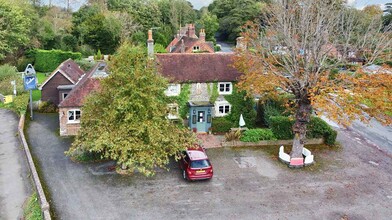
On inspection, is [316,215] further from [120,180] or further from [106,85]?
[106,85]

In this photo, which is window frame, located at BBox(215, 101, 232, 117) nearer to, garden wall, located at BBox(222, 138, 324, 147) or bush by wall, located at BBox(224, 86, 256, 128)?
bush by wall, located at BBox(224, 86, 256, 128)

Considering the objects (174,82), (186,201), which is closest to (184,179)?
(186,201)

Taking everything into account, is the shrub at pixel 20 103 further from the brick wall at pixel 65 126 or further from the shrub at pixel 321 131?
the shrub at pixel 321 131

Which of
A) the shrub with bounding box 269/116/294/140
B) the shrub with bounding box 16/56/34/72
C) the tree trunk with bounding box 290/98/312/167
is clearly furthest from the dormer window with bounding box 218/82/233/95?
the shrub with bounding box 16/56/34/72

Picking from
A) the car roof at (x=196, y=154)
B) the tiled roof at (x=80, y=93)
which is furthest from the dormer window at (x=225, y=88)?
the tiled roof at (x=80, y=93)

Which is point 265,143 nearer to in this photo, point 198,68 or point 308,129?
point 308,129

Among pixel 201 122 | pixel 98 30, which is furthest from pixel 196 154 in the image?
pixel 98 30

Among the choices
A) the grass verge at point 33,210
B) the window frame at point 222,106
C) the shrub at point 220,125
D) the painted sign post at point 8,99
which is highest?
the window frame at point 222,106
